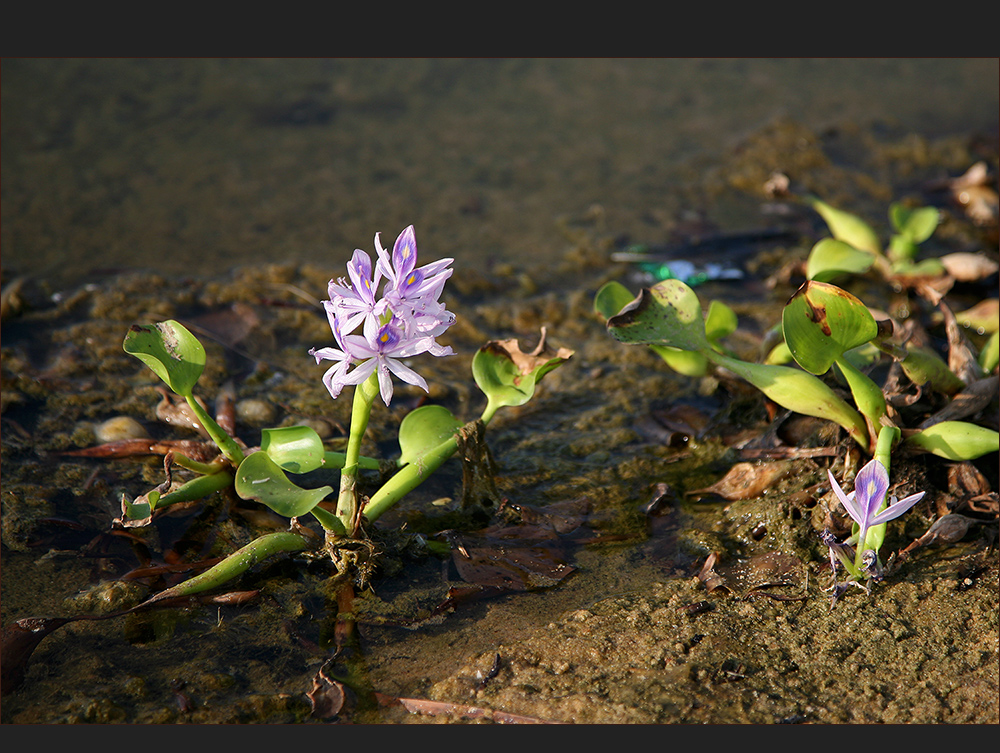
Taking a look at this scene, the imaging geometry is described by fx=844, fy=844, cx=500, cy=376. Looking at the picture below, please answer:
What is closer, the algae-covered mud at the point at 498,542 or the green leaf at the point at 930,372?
the algae-covered mud at the point at 498,542

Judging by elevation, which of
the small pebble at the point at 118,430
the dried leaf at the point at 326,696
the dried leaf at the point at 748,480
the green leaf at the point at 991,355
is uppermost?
the small pebble at the point at 118,430

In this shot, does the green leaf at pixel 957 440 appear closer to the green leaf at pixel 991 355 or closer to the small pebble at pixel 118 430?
the green leaf at pixel 991 355

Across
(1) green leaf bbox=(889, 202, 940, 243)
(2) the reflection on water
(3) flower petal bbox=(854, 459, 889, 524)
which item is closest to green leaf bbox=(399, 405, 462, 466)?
(3) flower petal bbox=(854, 459, 889, 524)

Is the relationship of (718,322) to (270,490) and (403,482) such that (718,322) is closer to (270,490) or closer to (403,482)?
(403,482)

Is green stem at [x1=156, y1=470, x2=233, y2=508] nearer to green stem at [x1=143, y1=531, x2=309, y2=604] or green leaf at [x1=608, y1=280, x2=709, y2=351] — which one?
green stem at [x1=143, y1=531, x2=309, y2=604]

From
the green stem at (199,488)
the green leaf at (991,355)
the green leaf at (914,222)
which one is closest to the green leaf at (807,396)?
the green leaf at (991,355)

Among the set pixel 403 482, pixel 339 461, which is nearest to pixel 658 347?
pixel 403 482

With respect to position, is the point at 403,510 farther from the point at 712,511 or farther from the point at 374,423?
the point at 712,511
